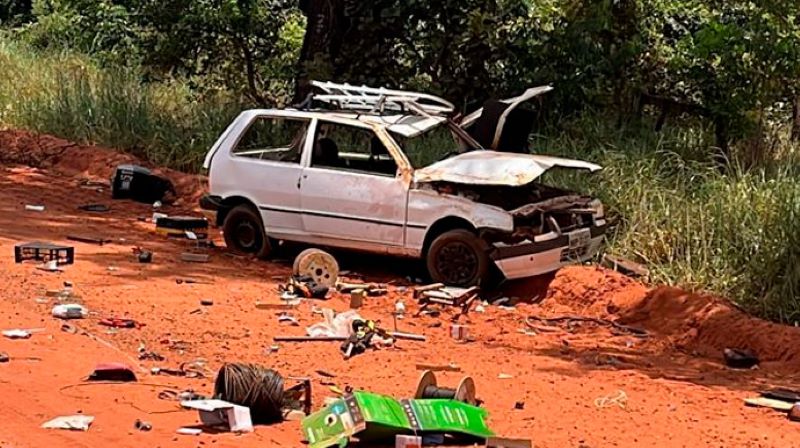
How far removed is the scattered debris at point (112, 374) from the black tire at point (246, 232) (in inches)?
207

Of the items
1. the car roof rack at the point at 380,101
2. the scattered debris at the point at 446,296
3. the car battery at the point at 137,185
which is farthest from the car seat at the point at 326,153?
the car battery at the point at 137,185

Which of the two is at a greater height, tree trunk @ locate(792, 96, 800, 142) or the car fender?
tree trunk @ locate(792, 96, 800, 142)

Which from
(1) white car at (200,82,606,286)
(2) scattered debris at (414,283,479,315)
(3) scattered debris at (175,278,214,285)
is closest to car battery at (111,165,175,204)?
(1) white car at (200,82,606,286)

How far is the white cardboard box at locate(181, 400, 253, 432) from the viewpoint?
24.3 ft

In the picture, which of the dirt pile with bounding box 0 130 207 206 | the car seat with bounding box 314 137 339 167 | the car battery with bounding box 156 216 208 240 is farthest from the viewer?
the dirt pile with bounding box 0 130 207 206

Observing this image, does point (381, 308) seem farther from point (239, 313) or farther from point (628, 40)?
point (628, 40)

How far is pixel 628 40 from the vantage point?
18.7 metres

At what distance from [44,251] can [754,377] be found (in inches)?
283

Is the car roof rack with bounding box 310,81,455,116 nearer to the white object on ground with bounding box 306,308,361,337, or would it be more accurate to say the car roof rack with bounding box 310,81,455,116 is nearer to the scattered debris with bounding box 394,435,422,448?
the white object on ground with bounding box 306,308,361,337

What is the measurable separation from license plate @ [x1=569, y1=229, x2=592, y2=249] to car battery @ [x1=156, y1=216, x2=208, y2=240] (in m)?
4.85

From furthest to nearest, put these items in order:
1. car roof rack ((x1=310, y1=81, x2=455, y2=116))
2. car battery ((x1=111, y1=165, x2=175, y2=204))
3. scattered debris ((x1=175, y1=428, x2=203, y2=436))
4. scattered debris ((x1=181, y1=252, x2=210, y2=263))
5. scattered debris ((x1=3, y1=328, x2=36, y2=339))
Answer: car battery ((x1=111, y1=165, x2=175, y2=204)) → scattered debris ((x1=181, y1=252, x2=210, y2=263)) → car roof rack ((x1=310, y1=81, x2=455, y2=116)) → scattered debris ((x1=3, y1=328, x2=36, y2=339)) → scattered debris ((x1=175, y1=428, x2=203, y2=436))

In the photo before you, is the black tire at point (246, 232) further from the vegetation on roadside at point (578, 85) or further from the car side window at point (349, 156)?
the vegetation on roadside at point (578, 85)

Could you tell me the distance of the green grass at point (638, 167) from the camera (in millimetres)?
11789

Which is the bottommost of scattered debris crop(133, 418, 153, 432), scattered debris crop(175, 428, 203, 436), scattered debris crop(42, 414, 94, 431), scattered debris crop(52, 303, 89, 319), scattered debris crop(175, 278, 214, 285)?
scattered debris crop(175, 428, 203, 436)
